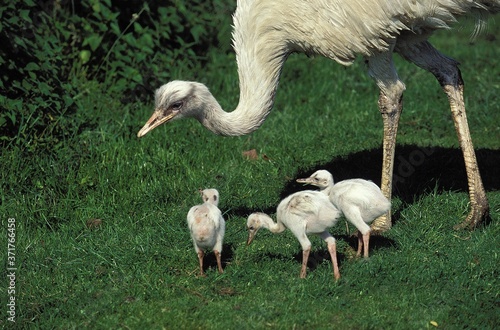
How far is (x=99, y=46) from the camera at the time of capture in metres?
10.2

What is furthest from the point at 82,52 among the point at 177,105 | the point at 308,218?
the point at 308,218

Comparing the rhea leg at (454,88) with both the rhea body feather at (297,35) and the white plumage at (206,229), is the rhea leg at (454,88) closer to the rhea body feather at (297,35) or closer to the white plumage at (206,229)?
the rhea body feather at (297,35)

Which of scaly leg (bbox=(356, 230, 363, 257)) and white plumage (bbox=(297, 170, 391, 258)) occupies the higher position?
white plumage (bbox=(297, 170, 391, 258))

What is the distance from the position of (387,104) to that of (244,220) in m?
1.49

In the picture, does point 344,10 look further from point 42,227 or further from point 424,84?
point 424,84

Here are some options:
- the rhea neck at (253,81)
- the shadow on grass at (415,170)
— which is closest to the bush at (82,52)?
the rhea neck at (253,81)

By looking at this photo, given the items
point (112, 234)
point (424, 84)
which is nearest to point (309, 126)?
point (424, 84)

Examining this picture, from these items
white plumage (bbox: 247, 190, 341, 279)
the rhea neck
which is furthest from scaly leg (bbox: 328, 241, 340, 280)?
the rhea neck

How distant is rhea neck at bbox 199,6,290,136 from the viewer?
7.26m

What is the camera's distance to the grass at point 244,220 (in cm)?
596

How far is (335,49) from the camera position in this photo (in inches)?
280

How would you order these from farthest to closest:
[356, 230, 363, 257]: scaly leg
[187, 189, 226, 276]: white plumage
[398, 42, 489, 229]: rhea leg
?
[398, 42, 489, 229]: rhea leg, [356, 230, 363, 257]: scaly leg, [187, 189, 226, 276]: white plumage

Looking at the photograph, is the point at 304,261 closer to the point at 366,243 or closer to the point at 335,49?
the point at 366,243

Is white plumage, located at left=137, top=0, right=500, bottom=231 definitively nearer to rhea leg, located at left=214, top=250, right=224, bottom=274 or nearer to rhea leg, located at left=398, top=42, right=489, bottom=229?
rhea leg, located at left=398, top=42, right=489, bottom=229
